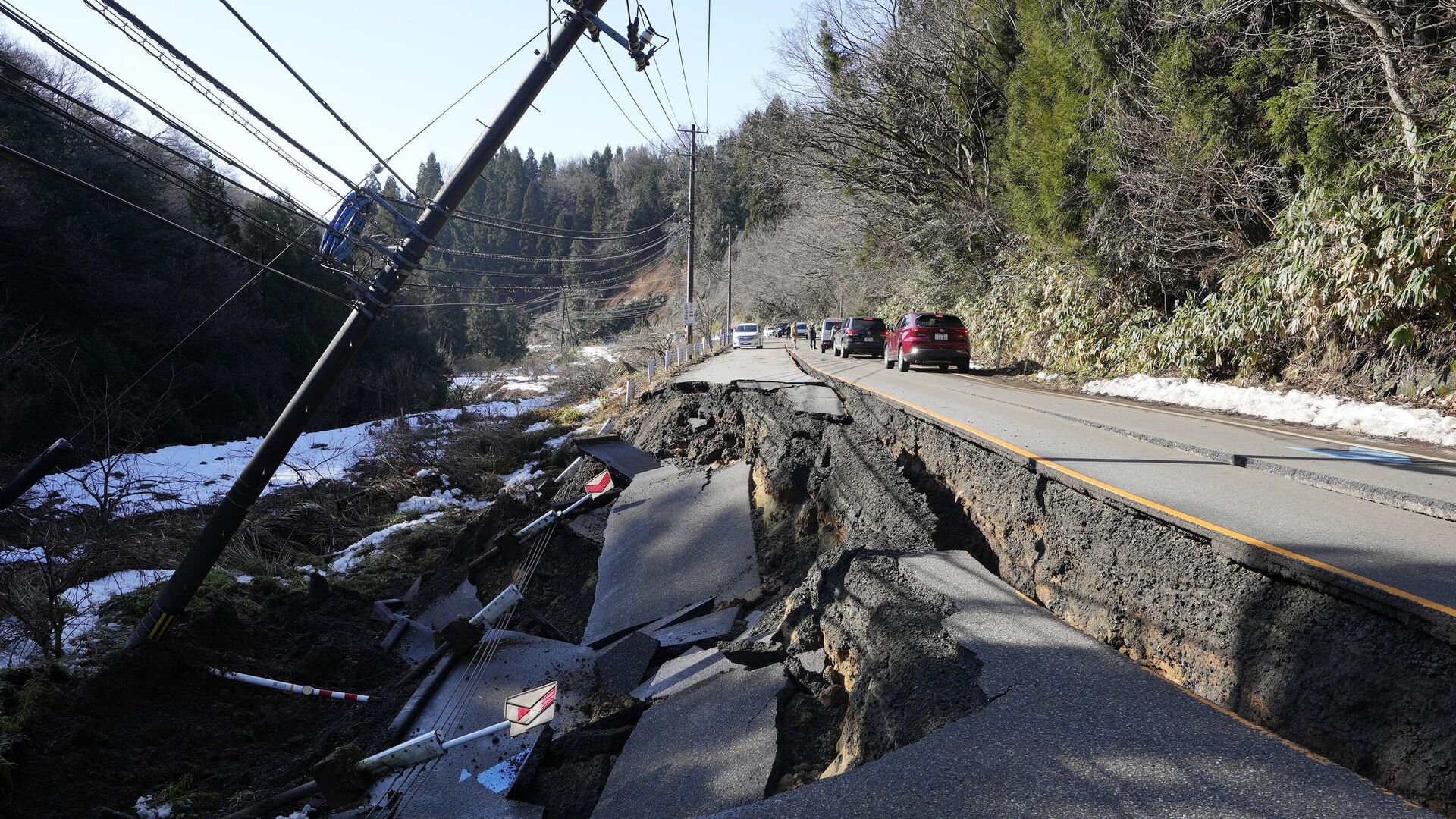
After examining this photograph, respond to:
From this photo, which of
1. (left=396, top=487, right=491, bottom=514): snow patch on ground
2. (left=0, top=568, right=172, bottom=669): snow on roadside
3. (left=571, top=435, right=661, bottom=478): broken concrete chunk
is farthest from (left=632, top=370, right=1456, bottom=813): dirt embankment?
(left=396, top=487, right=491, bottom=514): snow patch on ground

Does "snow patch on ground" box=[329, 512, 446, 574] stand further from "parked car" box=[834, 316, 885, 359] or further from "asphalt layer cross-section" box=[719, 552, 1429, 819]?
"parked car" box=[834, 316, 885, 359]

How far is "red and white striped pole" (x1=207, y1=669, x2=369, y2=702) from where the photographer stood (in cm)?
693

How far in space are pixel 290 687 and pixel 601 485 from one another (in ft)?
16.2

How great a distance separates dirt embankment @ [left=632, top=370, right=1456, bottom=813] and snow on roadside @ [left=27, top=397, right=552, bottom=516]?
890 centimetres

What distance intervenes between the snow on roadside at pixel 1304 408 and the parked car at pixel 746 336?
33153 millimetres

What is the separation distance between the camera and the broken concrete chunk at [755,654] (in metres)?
5.21

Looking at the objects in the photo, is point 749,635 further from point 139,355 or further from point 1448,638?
point 139,355

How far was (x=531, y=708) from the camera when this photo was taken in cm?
638

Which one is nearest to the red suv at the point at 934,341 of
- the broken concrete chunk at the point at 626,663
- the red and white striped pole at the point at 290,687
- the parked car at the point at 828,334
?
the parked car at the point at 828,334

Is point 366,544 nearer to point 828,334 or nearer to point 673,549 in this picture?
point 673,549

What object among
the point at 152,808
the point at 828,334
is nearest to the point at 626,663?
the point at 152,808

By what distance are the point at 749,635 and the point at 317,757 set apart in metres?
3.46

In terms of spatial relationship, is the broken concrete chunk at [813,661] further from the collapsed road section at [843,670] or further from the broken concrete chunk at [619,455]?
the broken concrete chunk at [619,455]

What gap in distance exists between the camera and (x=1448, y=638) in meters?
3.43
